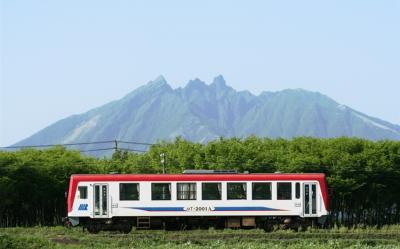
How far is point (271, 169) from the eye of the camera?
5366 cm

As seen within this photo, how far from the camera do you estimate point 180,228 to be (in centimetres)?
3972

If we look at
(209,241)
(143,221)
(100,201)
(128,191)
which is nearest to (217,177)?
(143,221)

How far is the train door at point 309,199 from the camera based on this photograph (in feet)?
126

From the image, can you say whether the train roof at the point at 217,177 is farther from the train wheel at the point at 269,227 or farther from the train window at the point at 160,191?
the train wheel at the point at 269,227

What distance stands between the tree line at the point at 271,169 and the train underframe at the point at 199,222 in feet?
40.0

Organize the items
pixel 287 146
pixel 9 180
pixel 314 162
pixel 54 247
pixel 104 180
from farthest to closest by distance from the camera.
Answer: pixel 287 146 < pixel 314 162 < pixel 9 180 < pixel 104 180 < pixel 54 247

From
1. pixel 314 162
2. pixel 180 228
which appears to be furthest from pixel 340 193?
pixel 180 228

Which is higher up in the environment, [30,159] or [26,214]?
[30,159]

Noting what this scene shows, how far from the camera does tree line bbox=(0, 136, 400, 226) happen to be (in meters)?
51.2

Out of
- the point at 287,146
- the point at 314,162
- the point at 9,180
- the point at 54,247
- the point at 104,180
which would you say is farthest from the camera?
the point at 287,146

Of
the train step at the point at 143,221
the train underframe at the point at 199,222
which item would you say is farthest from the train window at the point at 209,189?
the train step at the point at 143,221

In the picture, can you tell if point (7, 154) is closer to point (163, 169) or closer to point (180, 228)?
point (163, 169)

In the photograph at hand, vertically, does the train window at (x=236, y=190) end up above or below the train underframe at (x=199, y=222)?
above

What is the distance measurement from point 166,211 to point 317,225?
7901mm
